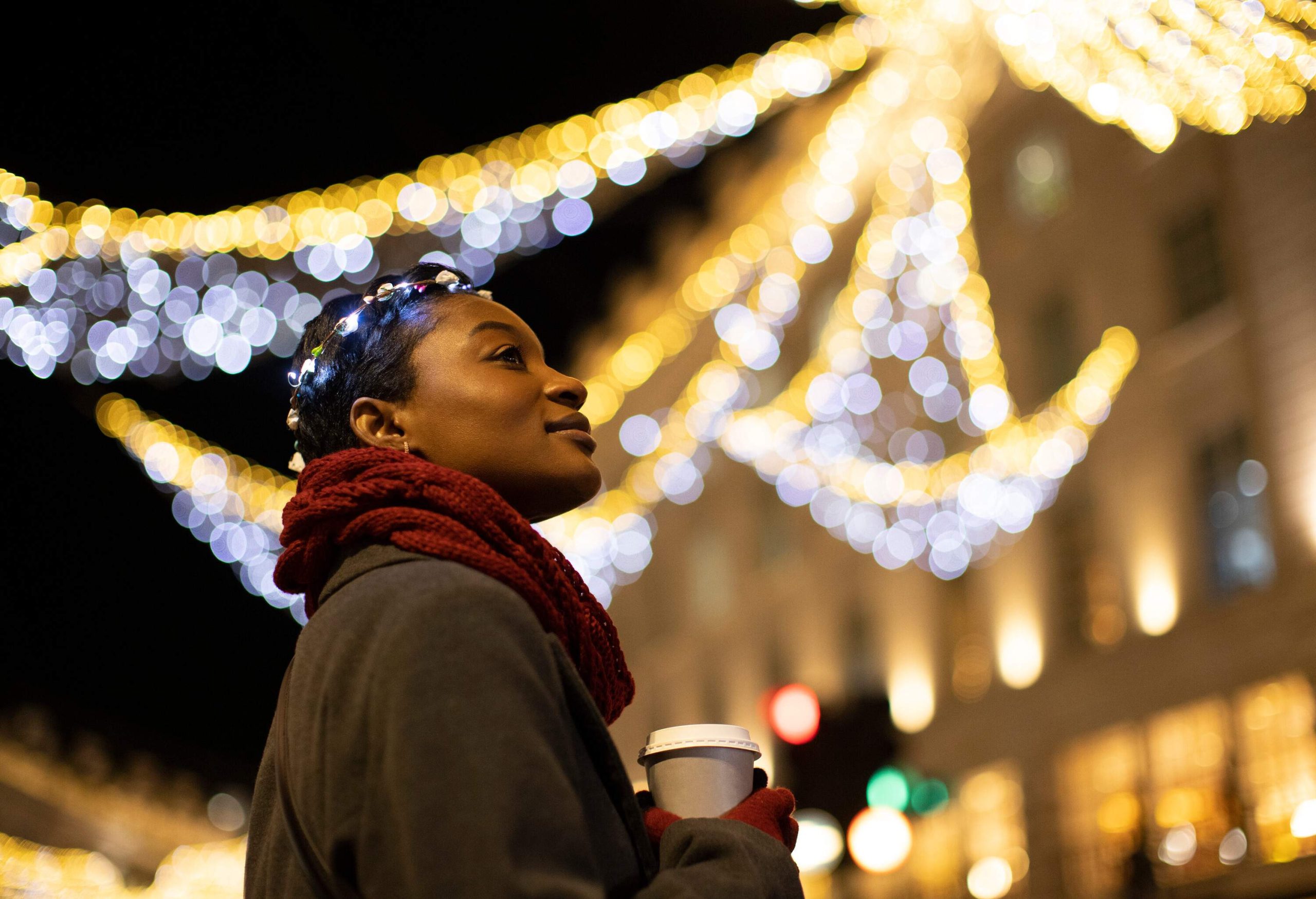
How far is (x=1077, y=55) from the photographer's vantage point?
1329 cm

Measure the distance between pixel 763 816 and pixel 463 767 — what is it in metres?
0.63

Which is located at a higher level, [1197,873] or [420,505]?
[1197,873]

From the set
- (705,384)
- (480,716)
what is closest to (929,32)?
(705,384)

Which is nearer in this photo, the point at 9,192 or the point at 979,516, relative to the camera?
the point at 9,192

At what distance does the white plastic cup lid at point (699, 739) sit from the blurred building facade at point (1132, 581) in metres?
10.7

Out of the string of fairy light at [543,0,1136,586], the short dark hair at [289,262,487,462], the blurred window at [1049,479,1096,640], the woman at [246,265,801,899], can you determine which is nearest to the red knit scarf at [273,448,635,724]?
the woman at [246,265,801,899]

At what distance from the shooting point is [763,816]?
2.34 meters

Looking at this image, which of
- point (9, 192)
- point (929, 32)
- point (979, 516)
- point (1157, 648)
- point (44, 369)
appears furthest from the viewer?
point (979, 516)

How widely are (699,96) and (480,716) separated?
1097 centimetres

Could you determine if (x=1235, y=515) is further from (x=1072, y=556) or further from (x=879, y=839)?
(x=879, y=839)

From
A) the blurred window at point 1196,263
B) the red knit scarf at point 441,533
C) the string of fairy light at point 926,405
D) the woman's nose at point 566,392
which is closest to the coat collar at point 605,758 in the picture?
the red knit scarf at point 441,533

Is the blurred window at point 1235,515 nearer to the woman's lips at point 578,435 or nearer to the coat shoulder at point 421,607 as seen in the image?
the woman's lips at point 578,435

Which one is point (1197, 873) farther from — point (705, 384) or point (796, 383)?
point (705, 384)

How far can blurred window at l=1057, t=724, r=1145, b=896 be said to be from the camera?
17.8 m
